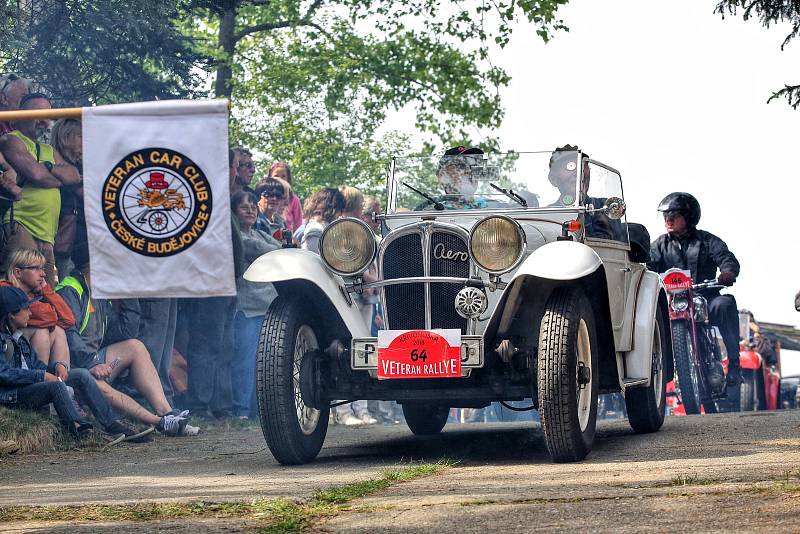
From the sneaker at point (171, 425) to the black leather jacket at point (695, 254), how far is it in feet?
18.5

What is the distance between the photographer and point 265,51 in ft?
108

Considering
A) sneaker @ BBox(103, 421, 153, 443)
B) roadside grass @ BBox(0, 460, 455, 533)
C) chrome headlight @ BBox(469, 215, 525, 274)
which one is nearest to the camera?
roadside grass @ BBox(0, 460, 455, 533)

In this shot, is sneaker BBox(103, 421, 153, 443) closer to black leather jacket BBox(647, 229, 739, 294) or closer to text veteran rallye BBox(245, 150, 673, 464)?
text veteran rallye BBox(245, 150, 673, 464)

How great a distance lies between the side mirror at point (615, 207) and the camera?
9812 mm

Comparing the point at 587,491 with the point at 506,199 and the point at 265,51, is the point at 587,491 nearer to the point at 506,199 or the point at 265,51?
the point at 506,199

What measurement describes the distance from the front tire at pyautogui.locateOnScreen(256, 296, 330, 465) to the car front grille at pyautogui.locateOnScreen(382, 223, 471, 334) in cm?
65

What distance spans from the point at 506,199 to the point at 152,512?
470cm

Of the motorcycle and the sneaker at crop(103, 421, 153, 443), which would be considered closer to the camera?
the sneaker at crop(103, 421, 153, 443)

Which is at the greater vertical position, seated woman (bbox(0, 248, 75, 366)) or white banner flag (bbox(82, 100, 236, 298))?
white banner flag (bbox(82, 100, 236, 298))

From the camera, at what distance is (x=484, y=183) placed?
1043 cm

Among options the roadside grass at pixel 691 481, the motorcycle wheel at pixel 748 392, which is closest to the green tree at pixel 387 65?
the motorcycle wheel at pixel 748 392

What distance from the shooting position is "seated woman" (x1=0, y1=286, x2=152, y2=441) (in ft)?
34.9

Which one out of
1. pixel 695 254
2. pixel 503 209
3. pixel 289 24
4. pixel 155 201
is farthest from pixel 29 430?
pixel 289 24

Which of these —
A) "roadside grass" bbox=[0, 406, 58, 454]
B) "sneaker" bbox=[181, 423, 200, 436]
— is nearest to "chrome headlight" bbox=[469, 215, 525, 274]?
"roadside grass" bbox=[0, 406, 58, 454]
